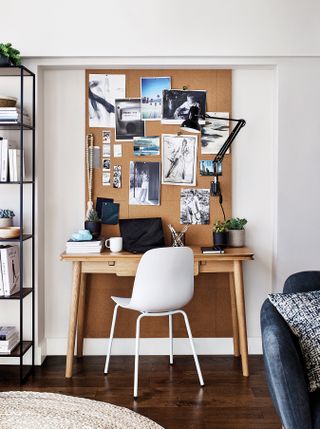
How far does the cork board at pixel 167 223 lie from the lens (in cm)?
403

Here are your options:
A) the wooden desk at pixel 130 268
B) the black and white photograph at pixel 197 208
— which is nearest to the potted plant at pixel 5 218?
the wooden desk at pixel 130 268

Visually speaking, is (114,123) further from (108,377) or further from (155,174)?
(108,377)

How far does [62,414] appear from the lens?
2930 millimetres

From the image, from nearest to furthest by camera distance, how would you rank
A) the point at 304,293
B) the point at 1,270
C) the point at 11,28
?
the point at 304,293 → the point at 1,270 → the point at 11,28

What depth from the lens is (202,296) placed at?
13.4ft

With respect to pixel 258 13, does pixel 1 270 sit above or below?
below

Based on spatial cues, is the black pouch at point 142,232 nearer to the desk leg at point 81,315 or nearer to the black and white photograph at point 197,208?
the black and white photograph at point 197,208

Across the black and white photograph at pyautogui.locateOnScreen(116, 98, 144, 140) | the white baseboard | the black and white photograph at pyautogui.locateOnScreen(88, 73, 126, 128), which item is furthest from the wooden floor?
the black and white photograph at pyautogui.locateOnScreen(88, 73, 126, 128)

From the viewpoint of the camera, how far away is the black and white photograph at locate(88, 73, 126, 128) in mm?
4027

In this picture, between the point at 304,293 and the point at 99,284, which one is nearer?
the point at 304,293

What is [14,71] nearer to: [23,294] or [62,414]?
[23,294]

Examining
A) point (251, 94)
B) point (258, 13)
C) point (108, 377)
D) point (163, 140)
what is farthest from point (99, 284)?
point (258, 13)

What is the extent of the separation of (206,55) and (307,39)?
2.34ft

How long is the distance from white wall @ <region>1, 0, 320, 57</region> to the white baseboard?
6.78 ft
